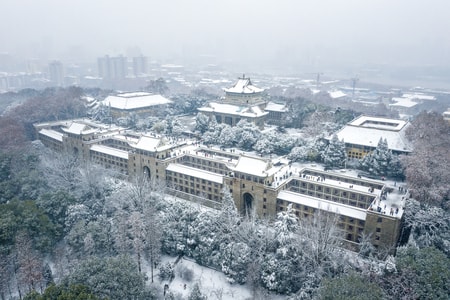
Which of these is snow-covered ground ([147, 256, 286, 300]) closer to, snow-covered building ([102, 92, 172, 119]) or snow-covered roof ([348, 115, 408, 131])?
snow-covered roof ([348, 115, 408, 131])

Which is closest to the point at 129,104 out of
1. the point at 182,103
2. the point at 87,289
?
the point at 182,103

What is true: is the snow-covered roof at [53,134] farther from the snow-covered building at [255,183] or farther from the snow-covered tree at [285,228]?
the snow-covered tree at [285,228]

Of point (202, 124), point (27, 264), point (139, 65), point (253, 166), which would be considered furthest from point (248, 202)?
point (139, 65)

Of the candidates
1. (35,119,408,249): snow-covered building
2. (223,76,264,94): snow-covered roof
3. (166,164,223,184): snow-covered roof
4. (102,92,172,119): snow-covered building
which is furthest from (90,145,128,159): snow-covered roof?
(223,76,264,94): snow-covered roof

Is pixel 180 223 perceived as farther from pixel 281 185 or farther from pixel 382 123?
pixel 382 123

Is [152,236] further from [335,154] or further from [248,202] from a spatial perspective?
[335,154]
